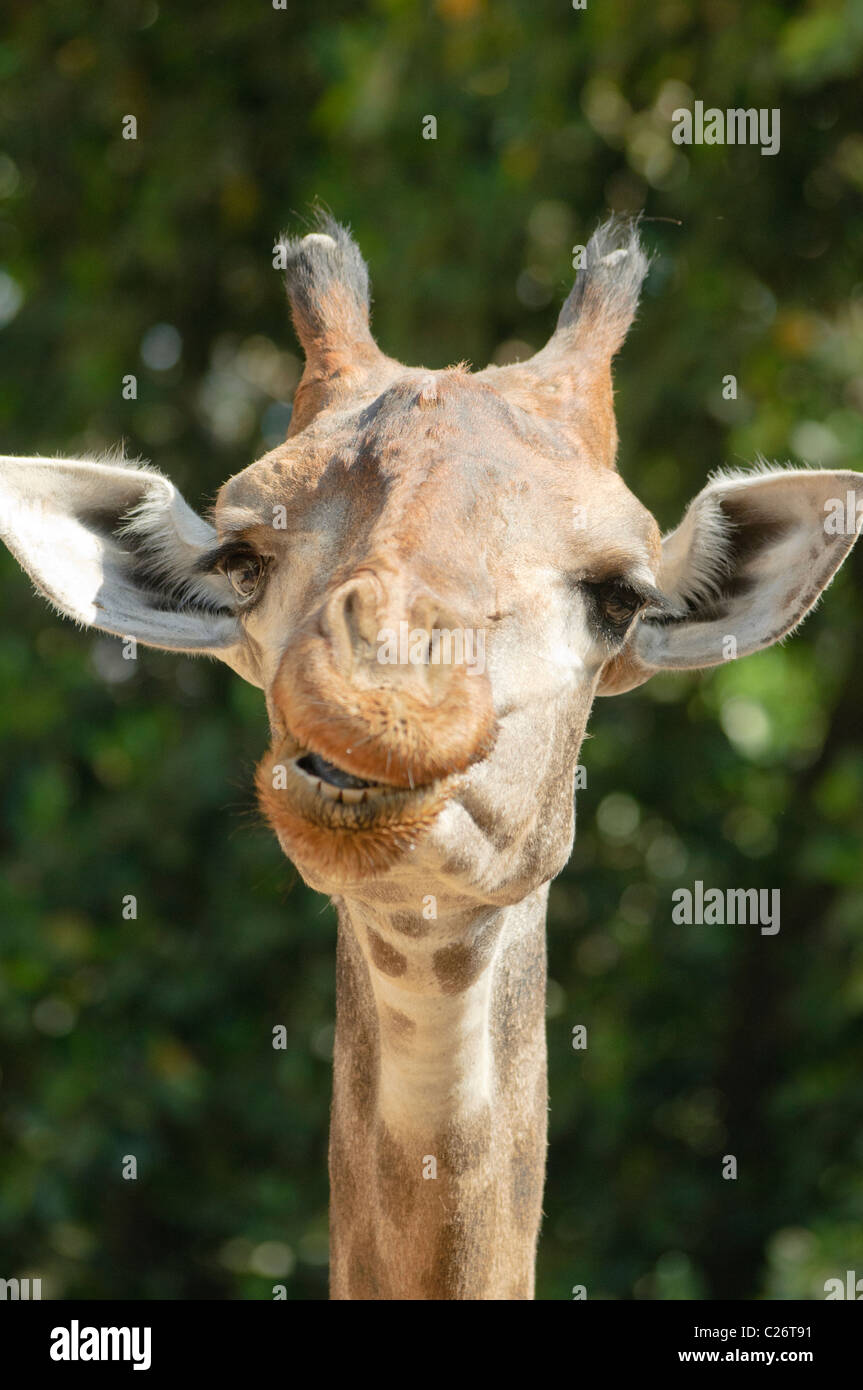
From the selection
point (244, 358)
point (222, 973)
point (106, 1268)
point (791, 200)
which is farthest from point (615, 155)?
point (106, 1268)

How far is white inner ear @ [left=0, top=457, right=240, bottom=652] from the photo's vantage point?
422 centimetres

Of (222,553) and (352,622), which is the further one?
(222,553)

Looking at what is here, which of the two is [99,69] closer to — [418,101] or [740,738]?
[418,101]

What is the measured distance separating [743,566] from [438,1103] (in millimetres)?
1792

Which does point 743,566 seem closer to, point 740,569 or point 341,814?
point 740,569

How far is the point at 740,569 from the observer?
4.46 meters

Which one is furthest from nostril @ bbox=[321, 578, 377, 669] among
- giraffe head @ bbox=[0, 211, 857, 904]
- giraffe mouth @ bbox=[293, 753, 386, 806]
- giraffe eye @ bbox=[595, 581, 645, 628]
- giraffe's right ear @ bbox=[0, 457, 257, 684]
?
giraffe's right ear @ bbox=[0, 457, 257, 684]

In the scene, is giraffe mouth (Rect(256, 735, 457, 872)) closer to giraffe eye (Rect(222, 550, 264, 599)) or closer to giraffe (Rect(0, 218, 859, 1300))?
giraffe (Rect(0, 218, 859, 1300))

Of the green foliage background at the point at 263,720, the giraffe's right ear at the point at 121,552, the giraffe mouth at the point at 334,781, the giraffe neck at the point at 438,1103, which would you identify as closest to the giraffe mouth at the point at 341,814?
the giraffe mouth at the point at 334,781

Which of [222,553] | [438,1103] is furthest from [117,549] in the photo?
[438,1103]

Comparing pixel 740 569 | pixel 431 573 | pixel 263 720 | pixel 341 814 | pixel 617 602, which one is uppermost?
pixel 263 720

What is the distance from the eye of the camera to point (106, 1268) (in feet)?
32.9

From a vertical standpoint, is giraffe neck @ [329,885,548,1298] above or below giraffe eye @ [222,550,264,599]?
below

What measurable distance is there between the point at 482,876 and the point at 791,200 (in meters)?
6.56
